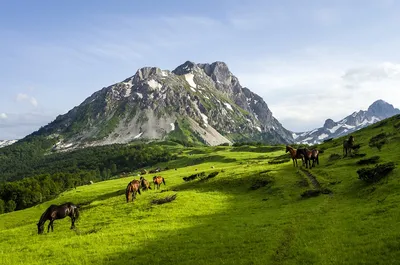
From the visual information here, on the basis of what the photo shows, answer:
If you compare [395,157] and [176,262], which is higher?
[395,157]

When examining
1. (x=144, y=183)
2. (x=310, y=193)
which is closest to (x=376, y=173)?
(x=310, y=193)

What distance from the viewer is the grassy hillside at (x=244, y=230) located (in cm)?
2314

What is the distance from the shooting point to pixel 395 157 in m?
55.5

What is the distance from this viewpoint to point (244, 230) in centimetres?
3112

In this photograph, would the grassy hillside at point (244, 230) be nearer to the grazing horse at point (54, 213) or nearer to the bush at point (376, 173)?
the bush at point (376, 173)

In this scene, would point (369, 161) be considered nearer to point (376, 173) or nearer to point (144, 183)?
point (376, 173)

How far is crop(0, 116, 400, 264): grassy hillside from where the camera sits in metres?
23.1

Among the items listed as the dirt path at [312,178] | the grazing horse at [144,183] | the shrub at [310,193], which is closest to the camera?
the shrub at [310,193]

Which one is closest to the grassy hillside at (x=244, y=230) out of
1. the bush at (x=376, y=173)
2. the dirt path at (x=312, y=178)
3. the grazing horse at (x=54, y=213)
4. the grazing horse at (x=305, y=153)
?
the dirt path at (x=312, y=178)

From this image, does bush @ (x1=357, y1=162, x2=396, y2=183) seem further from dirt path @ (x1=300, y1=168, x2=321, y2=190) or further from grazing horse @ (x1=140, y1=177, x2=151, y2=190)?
grazing horse @ (x1=140, y1=177, x2=151, y2=190)

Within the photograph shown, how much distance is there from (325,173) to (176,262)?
1472 inches

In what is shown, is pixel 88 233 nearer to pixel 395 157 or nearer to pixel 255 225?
pixel 255 225

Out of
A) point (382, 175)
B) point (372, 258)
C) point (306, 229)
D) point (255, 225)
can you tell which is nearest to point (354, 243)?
point (372, 258)

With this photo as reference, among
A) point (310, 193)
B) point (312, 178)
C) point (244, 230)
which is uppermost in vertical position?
point (312, 178)
